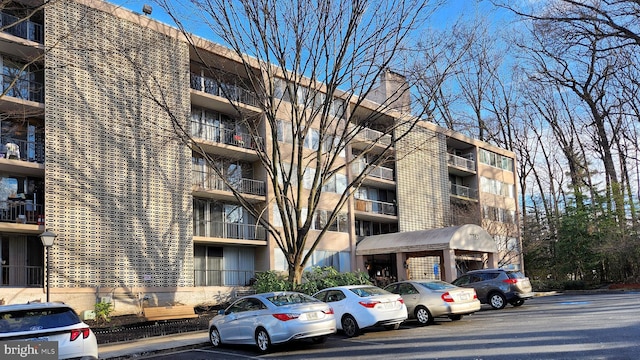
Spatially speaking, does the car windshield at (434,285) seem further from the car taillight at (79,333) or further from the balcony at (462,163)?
the balcony at (462,163)

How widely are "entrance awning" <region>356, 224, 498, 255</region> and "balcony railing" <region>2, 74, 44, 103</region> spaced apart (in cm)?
1963

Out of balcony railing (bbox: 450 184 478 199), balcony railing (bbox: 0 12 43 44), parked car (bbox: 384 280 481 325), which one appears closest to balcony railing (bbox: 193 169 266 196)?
balcony railing (bbox: 0 12 43 44)

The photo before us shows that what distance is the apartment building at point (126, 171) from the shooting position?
71.8ft

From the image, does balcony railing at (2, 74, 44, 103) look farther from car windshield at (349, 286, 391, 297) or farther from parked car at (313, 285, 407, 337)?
car windshield at (349, 286, 391, 297)

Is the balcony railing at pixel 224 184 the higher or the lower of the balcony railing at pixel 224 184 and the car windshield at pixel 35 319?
the higher

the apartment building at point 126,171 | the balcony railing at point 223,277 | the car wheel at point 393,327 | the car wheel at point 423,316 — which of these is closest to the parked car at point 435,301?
the car wheel at point 423,316

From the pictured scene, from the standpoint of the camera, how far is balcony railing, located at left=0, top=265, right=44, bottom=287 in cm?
2144

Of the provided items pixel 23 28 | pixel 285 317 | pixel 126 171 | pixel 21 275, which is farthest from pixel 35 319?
pixel 23 28

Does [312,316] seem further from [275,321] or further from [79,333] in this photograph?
[79,333]

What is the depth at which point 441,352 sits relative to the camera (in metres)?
10.9

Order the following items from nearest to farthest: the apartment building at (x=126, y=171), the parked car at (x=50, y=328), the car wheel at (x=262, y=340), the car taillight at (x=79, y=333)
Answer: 1. the parked car at (x=50, y=328)
2. the car taillight at (x=79, y=333)
3. the car wheel at (x=262, y=340)
4. the apartment building at (x=126, y=171)

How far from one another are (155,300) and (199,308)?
2.05m

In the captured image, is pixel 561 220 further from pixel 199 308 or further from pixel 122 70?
pixel 122 70

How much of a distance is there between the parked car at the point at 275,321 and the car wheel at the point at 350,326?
1261 millimetres
